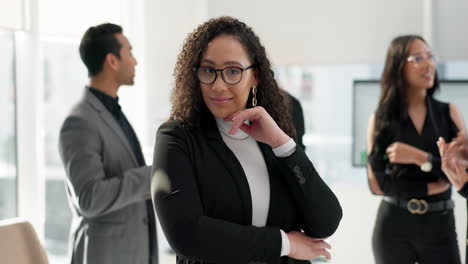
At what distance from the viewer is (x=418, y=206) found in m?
3.17

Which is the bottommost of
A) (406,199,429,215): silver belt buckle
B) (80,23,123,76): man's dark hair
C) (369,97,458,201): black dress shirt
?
(406,199,429,215): silver belt buckle

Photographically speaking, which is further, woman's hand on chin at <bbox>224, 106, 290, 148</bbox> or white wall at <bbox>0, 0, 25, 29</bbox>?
white wall at <bbox>0, 0, 25, 29</bbox>

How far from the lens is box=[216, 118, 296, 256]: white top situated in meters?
1.73

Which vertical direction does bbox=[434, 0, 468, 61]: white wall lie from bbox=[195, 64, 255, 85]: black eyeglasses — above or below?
above

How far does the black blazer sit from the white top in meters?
0.02

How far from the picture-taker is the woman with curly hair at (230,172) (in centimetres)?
165

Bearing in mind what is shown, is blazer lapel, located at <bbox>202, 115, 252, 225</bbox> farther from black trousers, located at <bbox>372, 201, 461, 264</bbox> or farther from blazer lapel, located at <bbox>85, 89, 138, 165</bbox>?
black trousers, located at <bbox>372, 201, 461, 264</bbox>

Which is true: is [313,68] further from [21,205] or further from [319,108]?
[21,205]

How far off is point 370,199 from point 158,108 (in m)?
2.17

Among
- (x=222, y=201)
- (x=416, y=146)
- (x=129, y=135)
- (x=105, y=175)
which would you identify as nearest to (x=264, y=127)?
(x=222, y=201)

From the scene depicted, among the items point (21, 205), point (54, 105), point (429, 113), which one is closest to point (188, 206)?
point (429, 113)

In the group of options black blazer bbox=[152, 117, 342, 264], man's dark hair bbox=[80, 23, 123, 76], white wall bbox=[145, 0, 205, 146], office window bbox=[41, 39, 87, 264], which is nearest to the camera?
black blazer bbox=[152, 117, 342, 264]

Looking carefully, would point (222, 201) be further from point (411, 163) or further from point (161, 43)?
point (161, 43)

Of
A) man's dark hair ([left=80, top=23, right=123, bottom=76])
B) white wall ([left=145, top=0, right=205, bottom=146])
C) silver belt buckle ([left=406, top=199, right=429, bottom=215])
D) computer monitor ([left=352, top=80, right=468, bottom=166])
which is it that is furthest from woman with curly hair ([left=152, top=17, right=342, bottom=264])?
white wall ([left=145, top=0, right=205, bottom=146])
